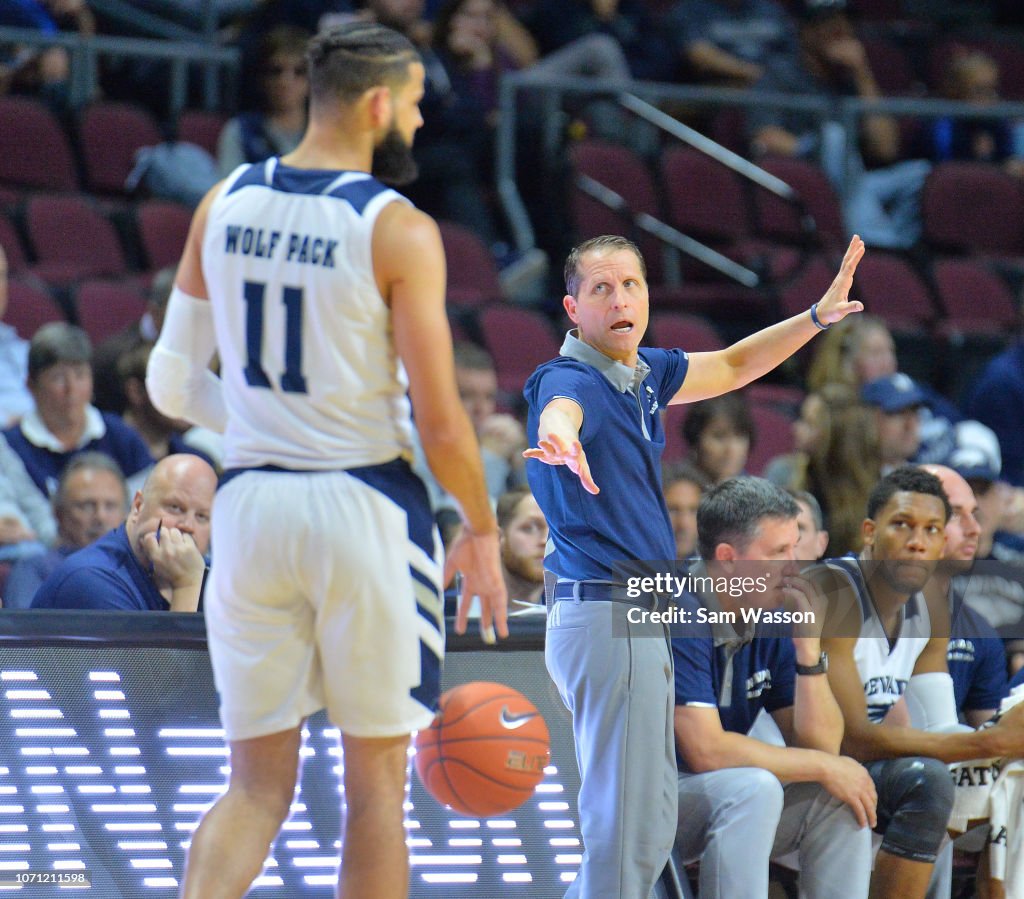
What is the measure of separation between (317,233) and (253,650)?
77 cm

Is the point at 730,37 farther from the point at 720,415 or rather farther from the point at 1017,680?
the point at 1017,680

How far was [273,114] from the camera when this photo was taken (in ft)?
27.4

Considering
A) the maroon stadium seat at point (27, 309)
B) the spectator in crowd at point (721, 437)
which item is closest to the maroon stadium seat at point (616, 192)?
the spectator in crowd at point (721, 437)

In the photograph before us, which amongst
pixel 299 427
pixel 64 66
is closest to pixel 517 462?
pixel 299 427

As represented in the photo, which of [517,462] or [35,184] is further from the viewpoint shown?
[35,184]

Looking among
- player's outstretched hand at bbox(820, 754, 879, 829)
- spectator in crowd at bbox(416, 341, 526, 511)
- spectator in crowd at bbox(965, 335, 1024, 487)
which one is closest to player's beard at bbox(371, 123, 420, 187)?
player's outstretched hand at bbox(820, 754, 879, 829)

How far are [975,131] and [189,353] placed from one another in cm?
869

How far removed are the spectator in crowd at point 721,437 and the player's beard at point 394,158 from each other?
3536 millimetres

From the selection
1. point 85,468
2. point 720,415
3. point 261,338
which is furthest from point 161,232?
point 261,338

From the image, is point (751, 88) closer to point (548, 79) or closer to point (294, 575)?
point (548, 79)

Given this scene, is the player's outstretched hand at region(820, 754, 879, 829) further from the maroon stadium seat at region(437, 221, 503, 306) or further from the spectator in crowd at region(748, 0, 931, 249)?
the spectator in crowd at region(748, 0, 931, 249)

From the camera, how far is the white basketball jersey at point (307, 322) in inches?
109

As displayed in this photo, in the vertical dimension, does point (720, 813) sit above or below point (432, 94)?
below

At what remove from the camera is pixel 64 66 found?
8.81m
